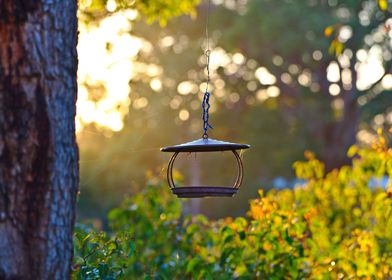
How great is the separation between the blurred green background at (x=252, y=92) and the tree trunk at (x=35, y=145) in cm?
1900

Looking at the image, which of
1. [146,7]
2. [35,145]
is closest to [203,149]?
[35,145]

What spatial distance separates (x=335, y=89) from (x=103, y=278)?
2163 cm

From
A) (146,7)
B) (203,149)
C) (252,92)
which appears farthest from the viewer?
(252,92)

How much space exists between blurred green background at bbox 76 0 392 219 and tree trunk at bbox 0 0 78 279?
19.0m

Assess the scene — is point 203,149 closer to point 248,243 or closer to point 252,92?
point 248,243

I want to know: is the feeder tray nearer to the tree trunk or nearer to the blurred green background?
the tree trunk

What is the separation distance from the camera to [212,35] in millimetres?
24703

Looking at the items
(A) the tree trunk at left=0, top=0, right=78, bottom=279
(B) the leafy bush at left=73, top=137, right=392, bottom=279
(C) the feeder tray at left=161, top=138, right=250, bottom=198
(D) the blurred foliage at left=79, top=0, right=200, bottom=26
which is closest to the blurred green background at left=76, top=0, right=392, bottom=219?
(B) the leafy bush at left=73, top=137, right=392, bottom=279

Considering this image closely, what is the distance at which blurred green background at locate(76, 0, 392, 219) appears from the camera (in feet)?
77.5

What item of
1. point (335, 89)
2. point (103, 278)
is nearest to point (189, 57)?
point (335, 89)

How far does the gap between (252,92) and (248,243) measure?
21.1 m

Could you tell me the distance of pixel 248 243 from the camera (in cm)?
583

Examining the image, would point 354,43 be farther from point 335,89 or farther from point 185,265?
point 185,265

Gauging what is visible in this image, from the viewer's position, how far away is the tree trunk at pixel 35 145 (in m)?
2.86
